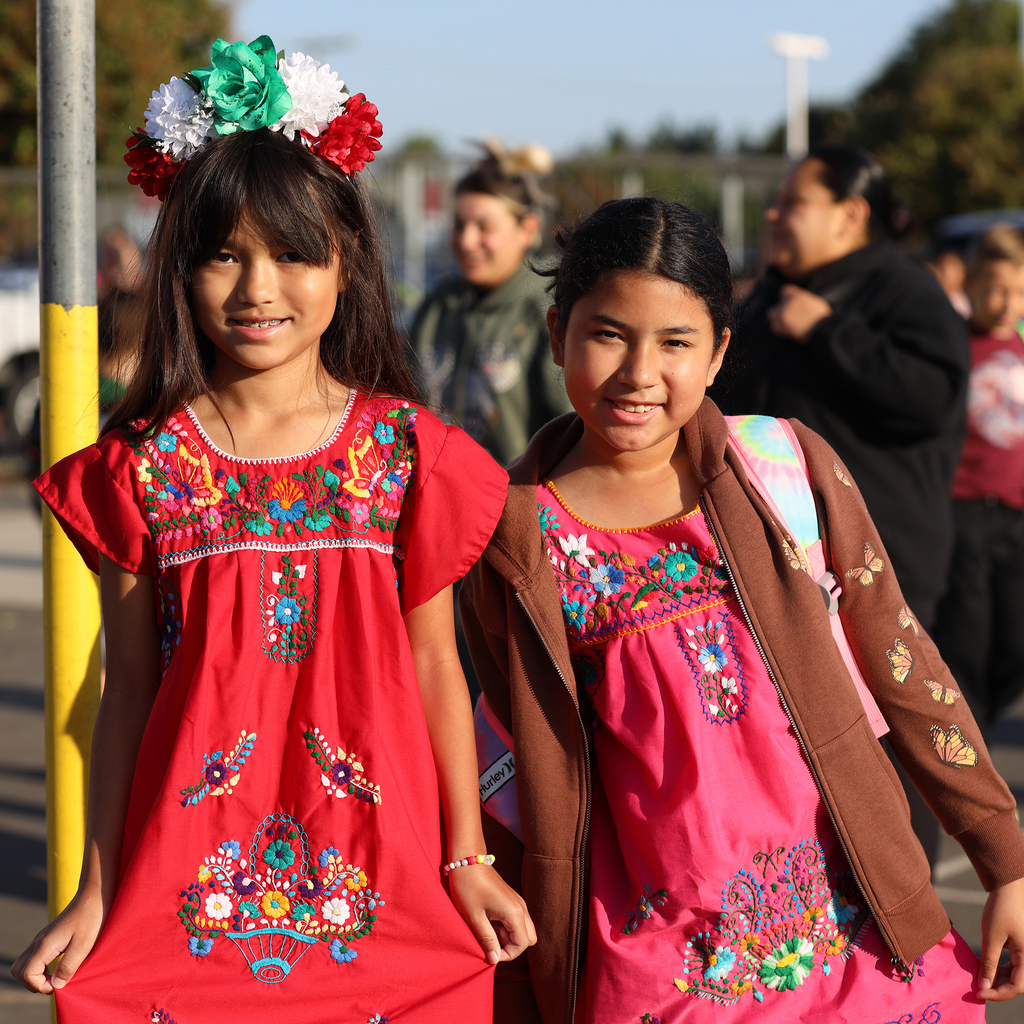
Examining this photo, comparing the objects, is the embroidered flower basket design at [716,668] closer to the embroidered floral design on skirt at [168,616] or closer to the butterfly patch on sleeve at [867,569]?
the butterfly patch on sleeve at [867,569]

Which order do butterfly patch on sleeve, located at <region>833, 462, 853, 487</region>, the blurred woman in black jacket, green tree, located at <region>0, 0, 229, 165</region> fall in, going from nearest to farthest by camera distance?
butterfly patch on sleeve, located at <region>833, 462, 853, 487</region>, the blurred woman in black jacket, green tree, located at <region>0, 0, 229, 165</region>

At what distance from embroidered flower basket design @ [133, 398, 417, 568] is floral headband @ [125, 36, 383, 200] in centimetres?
41

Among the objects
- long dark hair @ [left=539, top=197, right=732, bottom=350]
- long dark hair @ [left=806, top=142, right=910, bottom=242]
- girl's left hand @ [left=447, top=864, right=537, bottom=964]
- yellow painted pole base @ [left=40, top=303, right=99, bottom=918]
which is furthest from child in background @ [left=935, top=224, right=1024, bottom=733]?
yellow painted pole base @ [left=40, top=303, right=99, bottom=918]

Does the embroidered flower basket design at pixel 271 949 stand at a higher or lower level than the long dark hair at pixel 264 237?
lower

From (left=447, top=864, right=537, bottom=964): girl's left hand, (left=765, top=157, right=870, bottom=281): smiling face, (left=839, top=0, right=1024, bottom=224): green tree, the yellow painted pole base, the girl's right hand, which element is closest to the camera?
the girl's right hand

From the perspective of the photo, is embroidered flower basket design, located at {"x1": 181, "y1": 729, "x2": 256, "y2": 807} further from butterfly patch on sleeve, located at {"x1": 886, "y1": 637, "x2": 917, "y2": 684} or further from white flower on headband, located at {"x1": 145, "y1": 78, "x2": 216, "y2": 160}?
butterfly patch on sleeve, located at {"x1": 886, "y1": 637, "x2": 917, "y2": 684}

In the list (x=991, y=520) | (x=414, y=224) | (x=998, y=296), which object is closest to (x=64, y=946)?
(x=991, y=520)

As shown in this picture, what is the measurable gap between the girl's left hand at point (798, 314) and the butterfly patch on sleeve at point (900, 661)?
1451 mm

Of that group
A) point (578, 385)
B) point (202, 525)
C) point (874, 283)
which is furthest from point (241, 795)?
Result: point (874, 283)

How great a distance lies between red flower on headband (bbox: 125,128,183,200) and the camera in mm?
1998

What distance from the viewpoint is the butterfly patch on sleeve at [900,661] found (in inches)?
80.8

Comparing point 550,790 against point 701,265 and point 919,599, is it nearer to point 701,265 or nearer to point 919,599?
point 701,265

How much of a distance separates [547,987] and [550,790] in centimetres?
30

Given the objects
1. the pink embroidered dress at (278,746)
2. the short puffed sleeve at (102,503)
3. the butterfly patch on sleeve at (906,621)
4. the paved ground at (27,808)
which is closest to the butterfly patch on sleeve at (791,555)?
the butterfly patch on sleeve at (906,621)
